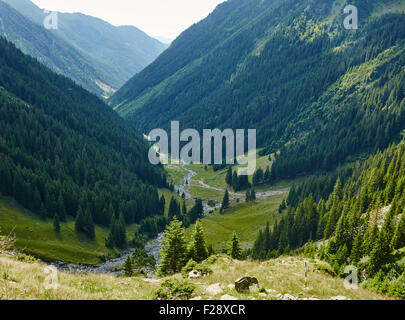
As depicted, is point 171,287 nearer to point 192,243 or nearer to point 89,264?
point 192,243

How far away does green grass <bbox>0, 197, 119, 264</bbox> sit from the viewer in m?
73.8

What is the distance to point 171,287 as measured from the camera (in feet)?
58.3

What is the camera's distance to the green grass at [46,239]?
242 ft

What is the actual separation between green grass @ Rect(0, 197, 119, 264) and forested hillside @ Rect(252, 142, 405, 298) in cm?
5542

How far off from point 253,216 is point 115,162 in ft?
307

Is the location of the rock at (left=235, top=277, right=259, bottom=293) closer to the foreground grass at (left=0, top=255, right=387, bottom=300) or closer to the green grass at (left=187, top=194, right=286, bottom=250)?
the foreground grass at (left=0, top=255, right=387, bottom=300)

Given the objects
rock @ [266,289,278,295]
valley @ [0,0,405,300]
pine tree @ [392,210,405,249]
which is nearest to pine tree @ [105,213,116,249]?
valley @ [0,0,405,300]

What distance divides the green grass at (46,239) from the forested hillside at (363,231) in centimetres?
5542

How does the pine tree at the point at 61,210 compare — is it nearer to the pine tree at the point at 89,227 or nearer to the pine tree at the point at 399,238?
the pine tree at the point at 89,227

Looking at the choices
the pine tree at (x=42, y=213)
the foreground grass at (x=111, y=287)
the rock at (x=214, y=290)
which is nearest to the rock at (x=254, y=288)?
the foreground grass at (x=111, y=287)

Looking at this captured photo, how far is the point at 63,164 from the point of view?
12950cm

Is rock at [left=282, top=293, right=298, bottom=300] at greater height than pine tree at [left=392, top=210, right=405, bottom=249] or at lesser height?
greater

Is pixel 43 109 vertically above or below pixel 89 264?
above
